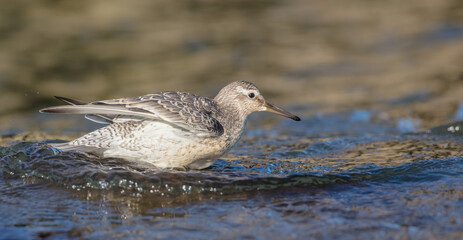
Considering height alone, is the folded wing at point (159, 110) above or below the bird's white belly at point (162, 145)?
above

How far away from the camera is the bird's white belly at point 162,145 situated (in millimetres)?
7016

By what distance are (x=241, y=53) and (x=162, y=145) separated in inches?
299

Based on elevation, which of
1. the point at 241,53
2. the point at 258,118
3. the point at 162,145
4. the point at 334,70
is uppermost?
the point at 241,53

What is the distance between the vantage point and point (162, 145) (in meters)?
7.00

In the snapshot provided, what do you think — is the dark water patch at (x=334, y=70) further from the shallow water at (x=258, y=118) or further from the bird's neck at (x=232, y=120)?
the bird's neck at (x=232, y=120)

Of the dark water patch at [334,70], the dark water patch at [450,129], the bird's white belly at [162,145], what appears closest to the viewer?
the bird's white belly at [162,145]

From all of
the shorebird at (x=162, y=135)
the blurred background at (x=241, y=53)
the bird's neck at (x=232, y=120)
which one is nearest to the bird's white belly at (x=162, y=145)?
the shorebird at (x=162, y=135)

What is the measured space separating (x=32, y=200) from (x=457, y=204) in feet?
12.5

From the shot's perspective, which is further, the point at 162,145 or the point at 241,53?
the point at 241,53

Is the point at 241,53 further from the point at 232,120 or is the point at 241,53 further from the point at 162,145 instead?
the point at 162,145

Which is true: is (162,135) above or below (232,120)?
below

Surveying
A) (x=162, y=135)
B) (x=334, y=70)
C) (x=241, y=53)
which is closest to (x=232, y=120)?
(x=162, y=135)

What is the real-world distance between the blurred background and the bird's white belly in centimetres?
348

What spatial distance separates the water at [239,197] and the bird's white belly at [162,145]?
13 cm
